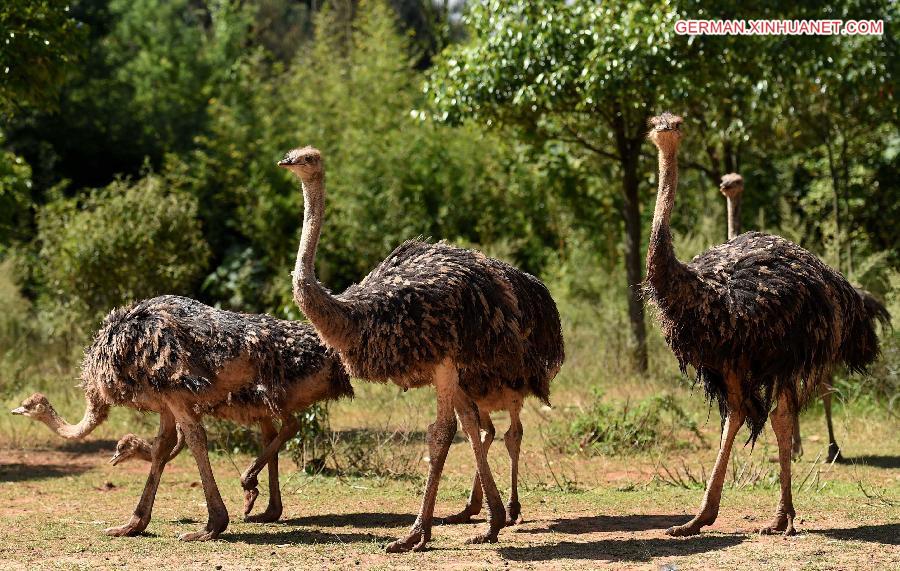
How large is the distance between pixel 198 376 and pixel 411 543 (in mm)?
1547

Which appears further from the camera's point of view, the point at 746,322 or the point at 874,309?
the point at 874,309

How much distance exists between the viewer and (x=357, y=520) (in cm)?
780

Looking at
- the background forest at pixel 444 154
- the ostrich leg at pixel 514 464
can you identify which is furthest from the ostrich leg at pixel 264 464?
the background forest at pixel 444 154

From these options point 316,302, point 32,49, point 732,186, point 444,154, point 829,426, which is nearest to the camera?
point 316,302

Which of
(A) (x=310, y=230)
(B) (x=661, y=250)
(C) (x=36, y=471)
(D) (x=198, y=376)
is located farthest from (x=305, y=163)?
(C) (x=36, y=471)

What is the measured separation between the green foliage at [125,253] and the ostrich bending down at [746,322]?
7683 millimetres

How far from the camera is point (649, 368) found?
13.4 metres

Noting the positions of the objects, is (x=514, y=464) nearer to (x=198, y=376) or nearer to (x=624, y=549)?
(x=624, y=549)

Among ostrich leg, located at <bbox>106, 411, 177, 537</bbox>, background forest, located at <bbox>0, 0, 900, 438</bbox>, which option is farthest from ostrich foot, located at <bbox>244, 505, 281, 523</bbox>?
background forest, located at <bbox>0, 0, 900, 438</bbox>

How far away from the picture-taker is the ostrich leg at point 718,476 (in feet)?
22.5

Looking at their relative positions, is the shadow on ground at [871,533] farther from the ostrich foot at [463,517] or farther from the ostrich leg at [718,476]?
the ostrich foot at [463,517]

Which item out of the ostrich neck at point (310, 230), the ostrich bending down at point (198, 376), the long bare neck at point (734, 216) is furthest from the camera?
the long bare neck at point (734, 216)

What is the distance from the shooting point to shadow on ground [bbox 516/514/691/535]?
7293 mm

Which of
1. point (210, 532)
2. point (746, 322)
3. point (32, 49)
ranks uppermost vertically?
point (32, 49)
